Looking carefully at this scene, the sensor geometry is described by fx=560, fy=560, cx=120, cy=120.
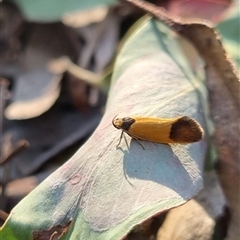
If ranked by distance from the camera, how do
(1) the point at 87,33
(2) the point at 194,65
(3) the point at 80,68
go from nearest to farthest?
(2) the point at 194,65, (3) the point at 80,68, (1) the point at 87,33

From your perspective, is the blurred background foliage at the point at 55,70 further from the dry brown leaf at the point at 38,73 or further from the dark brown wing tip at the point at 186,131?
the dark brown wing tip at the point at 186,131

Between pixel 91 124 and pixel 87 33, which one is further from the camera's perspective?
pixel 87 33

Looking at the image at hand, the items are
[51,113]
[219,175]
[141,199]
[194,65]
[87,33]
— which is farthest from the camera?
[87,33]

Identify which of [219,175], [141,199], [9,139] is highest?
[141,199]

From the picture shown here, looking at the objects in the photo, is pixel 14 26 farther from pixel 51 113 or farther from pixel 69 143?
pixel 69 143

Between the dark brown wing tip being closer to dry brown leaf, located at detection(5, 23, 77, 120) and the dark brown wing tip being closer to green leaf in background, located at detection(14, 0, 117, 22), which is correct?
dry brown leaf, located at detection(5, 23, 77, 120)

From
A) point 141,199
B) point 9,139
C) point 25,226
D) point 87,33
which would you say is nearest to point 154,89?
point 141,199

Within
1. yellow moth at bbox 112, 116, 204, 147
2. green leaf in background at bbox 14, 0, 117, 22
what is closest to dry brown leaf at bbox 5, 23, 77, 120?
green leaf in background at bbox 14, 0, 117, 22

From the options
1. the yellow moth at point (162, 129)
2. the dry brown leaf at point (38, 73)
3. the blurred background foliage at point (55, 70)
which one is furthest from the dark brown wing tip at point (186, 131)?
the dry brown leaf at point (38, 73)

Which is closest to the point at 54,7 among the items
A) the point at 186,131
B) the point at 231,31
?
the point at 231,31
